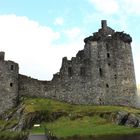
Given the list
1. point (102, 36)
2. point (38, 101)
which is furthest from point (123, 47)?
point (38, 101)

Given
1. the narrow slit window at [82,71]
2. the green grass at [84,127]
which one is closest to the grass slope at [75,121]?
the green grass at [84,127]

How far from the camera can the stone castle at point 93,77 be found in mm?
76625

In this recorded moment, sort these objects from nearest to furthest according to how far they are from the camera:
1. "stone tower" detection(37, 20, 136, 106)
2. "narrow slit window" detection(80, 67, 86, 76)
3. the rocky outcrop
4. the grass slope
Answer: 1. the grass slope
2. the rocky outcrop
3. "stone tower" detection(37, 20, 136, 106)
4. "narrow slit window" detection(80, 67, 86, 76)

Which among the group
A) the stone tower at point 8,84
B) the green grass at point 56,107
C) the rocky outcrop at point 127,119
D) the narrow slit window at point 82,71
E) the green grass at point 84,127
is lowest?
the green grass at point 84,127

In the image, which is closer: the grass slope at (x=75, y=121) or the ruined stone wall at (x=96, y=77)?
the grass slope at (x=75, y=121)

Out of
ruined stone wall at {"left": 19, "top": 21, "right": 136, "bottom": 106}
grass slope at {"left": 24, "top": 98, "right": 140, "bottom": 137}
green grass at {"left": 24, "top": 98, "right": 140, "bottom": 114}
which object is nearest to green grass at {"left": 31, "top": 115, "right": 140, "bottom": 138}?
grass slope at {"left": 24, "top": 98, "right": 140, "bottom": 137}

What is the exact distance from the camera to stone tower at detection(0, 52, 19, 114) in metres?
72.6

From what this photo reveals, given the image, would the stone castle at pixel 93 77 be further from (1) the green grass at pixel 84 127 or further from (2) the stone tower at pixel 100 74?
(1) the green grass at pixel 84 127

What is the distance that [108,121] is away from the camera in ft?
211

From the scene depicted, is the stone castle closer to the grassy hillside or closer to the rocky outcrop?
the grassy hillside

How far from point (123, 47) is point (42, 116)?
2784cm

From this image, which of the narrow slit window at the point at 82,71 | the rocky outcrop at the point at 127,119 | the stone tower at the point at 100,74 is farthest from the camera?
the narrow slit window at the point at 82,71

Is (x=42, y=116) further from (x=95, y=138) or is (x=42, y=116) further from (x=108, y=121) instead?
(x=95, y=138)

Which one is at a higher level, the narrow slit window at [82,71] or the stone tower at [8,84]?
the narrow slit window at [82,71]
